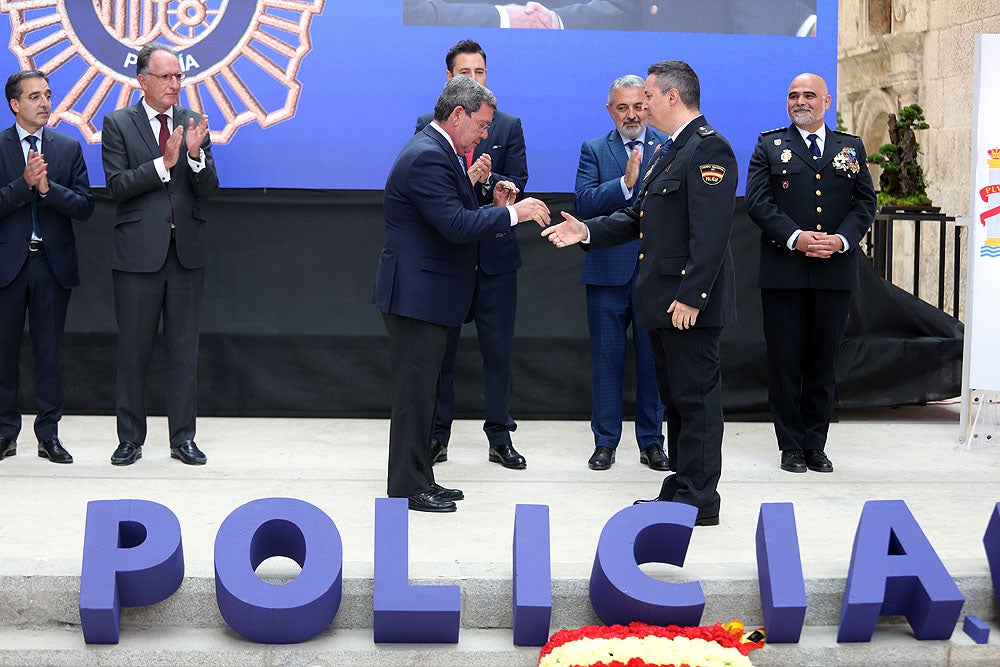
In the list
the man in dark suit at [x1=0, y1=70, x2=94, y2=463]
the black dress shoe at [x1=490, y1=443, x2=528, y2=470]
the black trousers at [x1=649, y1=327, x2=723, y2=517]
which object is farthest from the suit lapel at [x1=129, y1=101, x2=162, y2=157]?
the black trousers at [x1=649, y1=327, x2=723, y2=517]

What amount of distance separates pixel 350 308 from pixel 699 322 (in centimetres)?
272

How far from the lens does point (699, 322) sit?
426 centimetres

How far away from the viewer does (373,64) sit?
6.41m

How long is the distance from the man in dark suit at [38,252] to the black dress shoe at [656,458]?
252cm

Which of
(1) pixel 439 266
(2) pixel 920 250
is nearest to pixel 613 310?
(1) pixel 439 266

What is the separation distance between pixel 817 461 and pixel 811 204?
1.12 meters

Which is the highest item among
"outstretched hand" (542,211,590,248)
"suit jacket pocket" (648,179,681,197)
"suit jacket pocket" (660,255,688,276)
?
"suit jacket pocket" (648,179,681,197)

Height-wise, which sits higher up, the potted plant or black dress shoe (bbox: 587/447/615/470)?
the potted plant

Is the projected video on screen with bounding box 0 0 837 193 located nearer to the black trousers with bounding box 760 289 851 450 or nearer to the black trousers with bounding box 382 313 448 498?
the black trousers with bounding box 760 289 851 450

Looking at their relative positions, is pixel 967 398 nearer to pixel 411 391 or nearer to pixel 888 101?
pixel 411 391

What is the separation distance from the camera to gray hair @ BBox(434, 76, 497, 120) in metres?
4.25

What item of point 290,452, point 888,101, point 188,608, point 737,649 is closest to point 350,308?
point 290,452

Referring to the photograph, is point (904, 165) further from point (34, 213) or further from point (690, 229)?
point (34, 213)

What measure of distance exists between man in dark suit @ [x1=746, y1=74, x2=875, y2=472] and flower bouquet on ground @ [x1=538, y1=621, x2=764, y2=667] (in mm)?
2071
